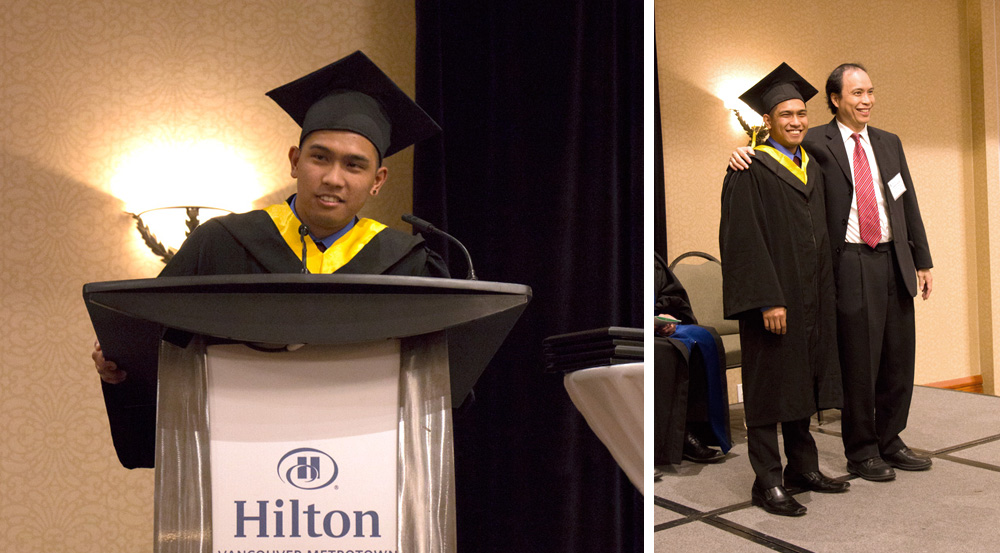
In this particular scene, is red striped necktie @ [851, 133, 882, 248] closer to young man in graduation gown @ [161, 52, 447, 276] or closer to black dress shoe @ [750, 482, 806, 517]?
black dress shoe @ [750, 482, 806, 517]

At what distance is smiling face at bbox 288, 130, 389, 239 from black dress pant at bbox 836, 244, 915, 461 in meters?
1.00

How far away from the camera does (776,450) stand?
0.80 meters

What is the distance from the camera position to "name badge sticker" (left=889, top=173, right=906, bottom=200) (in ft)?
2.36

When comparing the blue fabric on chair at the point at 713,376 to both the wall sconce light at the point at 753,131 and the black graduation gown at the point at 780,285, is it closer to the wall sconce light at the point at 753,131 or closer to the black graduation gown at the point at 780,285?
the black graduation gown at the point at 780,285

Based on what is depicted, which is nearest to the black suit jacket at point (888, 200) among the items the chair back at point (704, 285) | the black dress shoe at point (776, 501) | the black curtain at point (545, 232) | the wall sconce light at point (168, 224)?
the chair back at point (704, 285)

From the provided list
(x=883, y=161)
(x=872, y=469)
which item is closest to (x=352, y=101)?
(x=883, y=161)

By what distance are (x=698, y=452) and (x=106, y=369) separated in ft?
2.80

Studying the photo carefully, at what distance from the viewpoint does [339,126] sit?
145cm

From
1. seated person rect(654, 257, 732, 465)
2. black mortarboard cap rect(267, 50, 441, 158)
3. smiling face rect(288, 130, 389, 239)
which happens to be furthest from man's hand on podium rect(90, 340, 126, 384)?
seated person rect(654, 257, 732, 465)

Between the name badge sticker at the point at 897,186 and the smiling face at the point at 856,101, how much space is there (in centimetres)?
7

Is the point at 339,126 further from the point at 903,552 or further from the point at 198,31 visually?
the point at 198,31

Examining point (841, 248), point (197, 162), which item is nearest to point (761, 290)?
point (841, 248)

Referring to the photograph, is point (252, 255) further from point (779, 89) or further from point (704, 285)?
point (779, 89)

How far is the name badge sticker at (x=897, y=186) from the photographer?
720 mm
